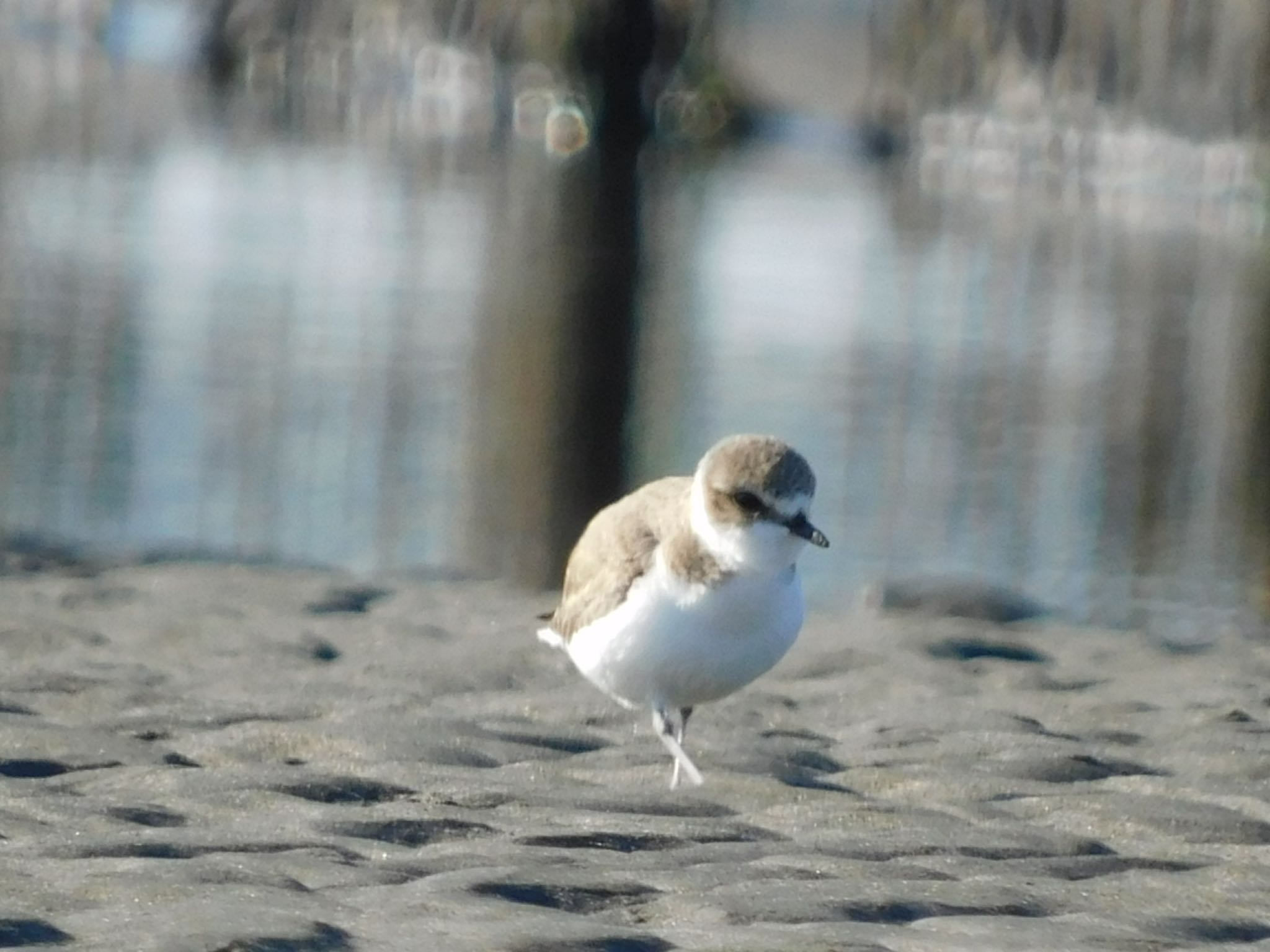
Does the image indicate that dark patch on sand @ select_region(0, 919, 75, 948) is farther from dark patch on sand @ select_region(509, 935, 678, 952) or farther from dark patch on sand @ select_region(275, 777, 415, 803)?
dark patch on sand @ select_region(275, 777, 415, 803)

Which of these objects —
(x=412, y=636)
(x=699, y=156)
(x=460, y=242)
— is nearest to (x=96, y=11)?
(x=699, y=156)

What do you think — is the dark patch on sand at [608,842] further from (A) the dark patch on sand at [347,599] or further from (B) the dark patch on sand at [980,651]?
(A) the dark patch on sand at [347,599]

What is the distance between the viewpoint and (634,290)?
1988cm

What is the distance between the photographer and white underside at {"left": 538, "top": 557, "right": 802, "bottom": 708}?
215 inches

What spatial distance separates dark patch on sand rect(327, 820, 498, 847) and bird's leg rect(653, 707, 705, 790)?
0.63m

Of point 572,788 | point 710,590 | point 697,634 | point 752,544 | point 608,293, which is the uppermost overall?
point 608,293

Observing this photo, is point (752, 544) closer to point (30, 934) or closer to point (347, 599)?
point (30, 934)

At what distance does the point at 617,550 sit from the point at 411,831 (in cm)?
114

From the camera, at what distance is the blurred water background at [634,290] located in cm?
1092

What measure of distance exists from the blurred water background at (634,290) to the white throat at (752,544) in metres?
3.34

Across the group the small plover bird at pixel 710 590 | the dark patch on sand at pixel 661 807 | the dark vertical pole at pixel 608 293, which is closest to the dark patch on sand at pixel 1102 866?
the dark patch on sand at pixel 661 807

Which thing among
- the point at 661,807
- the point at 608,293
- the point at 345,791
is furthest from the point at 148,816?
the point at 608,293

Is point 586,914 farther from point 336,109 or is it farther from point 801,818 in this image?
point 336,109

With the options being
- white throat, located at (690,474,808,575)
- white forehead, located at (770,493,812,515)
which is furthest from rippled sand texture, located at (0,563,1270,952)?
white forehead, located at (770,493,812,515)
